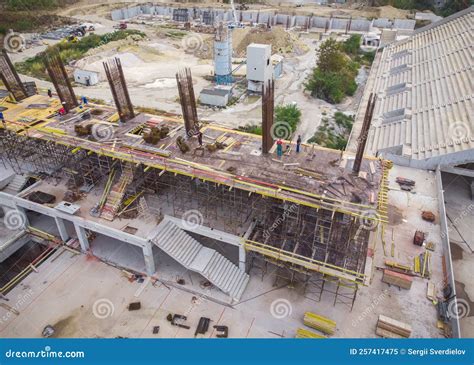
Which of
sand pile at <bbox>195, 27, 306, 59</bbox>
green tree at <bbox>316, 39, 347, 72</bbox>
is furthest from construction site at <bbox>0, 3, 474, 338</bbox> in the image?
sand pile at <bbox>195, 27, 306, 59</bbox>

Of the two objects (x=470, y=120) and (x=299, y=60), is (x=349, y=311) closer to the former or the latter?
(x=470, y=120)

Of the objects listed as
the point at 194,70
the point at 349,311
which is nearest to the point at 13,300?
the point at 349,311

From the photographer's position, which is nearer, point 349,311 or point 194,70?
point 349,311
